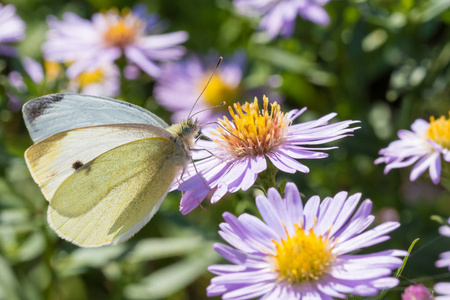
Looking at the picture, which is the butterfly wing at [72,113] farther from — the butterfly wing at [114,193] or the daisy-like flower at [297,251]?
the daisy-like flower at [297,251]

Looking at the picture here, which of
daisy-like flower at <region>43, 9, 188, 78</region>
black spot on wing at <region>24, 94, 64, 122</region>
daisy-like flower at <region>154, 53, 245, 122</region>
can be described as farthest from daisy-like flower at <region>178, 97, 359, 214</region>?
daisy-like flower at <region>154, 53, 245, 122</region>

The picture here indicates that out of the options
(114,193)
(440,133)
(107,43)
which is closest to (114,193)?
(114,193)

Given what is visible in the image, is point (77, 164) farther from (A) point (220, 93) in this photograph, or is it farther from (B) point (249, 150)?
(A) point (220, 93)

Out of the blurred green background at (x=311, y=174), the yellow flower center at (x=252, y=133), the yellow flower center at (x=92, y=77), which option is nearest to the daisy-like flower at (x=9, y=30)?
the blurred green background at (x=311, y=174)


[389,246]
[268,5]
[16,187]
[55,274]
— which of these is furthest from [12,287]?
[268,5]

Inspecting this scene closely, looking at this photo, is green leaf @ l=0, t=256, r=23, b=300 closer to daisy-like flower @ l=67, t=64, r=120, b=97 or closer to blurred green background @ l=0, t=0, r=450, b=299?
blurred green background @ l=0, t=0, r=450, b=299

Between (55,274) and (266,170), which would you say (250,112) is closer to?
(266,170)
